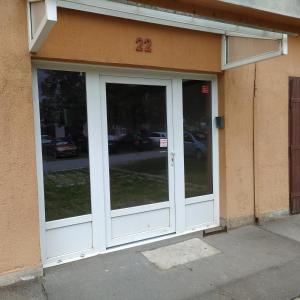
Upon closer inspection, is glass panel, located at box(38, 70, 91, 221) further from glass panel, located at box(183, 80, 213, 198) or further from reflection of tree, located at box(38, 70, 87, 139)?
glass panel, located at box(183, 80, 213, 198)

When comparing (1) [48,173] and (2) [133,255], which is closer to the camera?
(1) [48,173]

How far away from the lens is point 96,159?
3.81 m

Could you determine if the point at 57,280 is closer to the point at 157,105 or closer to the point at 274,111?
the point at 157,105

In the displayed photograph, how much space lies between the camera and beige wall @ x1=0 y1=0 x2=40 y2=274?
311 centimetres

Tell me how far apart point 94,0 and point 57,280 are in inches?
106

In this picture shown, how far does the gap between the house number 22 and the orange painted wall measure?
4 centimetres

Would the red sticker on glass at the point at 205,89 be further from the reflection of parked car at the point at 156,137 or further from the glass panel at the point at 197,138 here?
the reflection of parked car at the point at 156,137

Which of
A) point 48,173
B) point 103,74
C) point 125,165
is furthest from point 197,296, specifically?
point 103,74

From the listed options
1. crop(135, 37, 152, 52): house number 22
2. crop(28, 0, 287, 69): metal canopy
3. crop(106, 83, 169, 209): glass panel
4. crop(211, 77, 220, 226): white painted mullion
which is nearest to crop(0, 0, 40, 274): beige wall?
crop(28, 0, 287, 69): metal canopy

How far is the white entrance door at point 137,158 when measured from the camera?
12.9ft

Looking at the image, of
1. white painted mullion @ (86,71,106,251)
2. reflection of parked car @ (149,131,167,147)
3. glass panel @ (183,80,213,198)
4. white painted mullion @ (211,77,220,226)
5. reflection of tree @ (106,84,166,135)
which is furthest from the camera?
white painted mullion @ (211,77,220,226)

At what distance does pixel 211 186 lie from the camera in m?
4.72

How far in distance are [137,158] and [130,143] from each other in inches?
8.6

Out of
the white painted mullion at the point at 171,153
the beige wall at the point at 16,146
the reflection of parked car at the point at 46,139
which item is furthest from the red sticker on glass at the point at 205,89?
the beige wall at the point at 16,146
